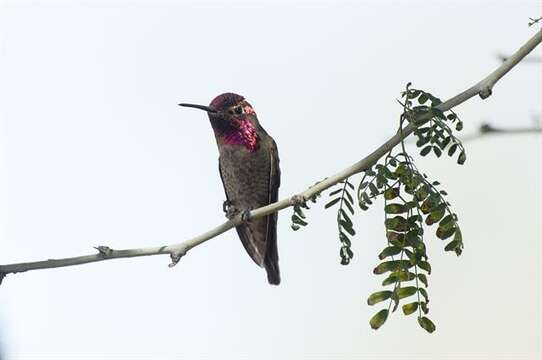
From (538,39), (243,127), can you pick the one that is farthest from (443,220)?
(243,127)

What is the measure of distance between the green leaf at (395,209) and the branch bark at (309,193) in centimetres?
19

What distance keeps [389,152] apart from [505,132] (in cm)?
49

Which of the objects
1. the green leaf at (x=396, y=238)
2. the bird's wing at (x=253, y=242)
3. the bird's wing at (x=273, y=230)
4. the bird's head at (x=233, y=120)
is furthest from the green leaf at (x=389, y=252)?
the bird's wing at (x=253, y=242)

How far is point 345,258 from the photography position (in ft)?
12.9

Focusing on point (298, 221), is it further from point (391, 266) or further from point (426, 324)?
point (426, 324)

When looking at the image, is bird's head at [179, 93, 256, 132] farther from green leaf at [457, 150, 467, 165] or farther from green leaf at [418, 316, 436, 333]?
green leaf at [418, 316, 436, 333]

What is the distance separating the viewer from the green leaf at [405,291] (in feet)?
11.4

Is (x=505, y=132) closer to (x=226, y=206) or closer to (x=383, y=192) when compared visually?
(x=383, y=192)

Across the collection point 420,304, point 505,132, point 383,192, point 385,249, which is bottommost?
point 420,304

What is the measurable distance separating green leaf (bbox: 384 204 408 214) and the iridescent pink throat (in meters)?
3.20

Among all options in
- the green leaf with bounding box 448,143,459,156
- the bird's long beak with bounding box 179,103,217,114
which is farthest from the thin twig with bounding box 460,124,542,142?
the bird's long beak with bounding box 179,103,217,114

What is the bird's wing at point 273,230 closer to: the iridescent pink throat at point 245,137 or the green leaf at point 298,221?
the iridescent pink throat at point 245,137

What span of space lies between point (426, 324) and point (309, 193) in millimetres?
823

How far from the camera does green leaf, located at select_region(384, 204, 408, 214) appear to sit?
369cm
